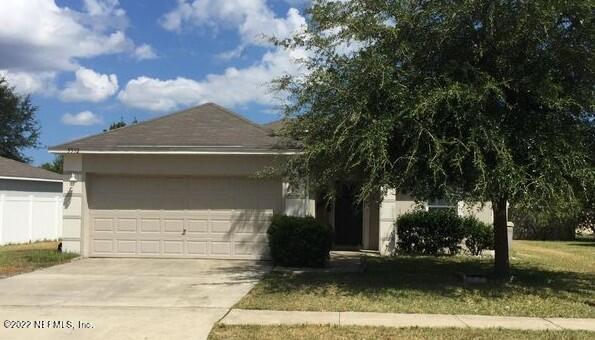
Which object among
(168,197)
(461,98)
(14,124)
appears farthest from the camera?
(14,124)

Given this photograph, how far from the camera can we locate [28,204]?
83.3 feet

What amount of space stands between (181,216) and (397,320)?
8.98 m

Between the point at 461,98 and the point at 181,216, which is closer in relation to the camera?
the point at 461,98

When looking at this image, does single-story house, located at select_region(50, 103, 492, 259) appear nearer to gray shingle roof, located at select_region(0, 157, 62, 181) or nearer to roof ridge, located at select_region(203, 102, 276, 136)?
roof ridge, located at select_region(203, 102, 276, 136)

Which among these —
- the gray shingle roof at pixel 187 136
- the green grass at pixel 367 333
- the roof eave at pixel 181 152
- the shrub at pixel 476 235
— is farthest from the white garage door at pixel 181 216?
the green grass at pixel 367 333

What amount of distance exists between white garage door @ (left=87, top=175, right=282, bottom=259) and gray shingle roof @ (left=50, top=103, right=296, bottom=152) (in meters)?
0.95

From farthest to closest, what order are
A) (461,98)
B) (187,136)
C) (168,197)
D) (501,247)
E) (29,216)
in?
(29,216) → (187,136) → (168,197) → (501,247) → (461,98)

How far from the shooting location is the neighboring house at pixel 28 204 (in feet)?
78.1

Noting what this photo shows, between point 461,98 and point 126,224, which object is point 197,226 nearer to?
point 126,224

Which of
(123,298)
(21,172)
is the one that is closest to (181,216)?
(123,298)

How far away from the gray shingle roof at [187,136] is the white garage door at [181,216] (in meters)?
0.95

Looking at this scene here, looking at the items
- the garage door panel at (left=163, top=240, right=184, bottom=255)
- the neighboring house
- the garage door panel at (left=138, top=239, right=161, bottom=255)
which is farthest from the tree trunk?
the neighboring house

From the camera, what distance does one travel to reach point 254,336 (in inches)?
328

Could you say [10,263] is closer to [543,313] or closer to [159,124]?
[159,124]
